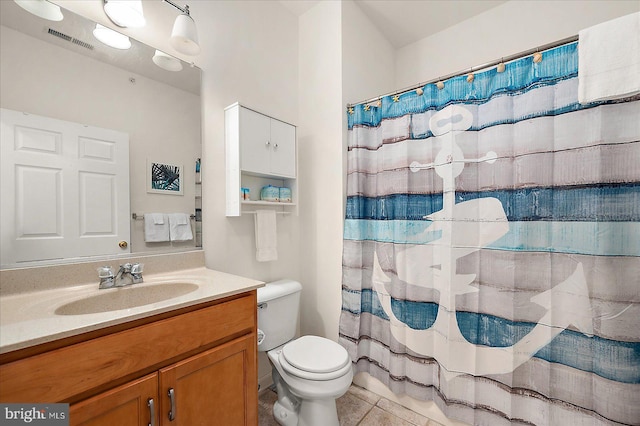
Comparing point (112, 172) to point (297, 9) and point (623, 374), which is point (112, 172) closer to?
point (297, 9)

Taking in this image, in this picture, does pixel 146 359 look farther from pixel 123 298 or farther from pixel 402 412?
pixel 402 412

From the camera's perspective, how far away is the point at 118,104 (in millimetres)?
1212

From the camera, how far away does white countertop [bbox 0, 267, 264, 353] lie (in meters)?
0.67

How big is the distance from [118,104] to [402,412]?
2.25 meters

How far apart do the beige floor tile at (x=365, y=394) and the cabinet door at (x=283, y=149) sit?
1515mm

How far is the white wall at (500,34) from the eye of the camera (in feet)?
5.47

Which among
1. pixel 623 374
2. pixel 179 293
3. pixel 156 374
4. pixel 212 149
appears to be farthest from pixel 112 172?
pixel 623 374

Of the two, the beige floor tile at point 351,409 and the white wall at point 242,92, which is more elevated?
the white wall at point 242,92

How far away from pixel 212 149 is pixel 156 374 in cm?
112

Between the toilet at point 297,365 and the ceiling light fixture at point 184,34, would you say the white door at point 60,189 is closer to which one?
the ceiling light fixture at point 184,34

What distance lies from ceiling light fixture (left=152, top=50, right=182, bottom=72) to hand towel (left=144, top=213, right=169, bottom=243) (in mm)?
761

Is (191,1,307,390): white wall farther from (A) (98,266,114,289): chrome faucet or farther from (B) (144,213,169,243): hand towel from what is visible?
(A) (98,266,114,289): chrome faucet

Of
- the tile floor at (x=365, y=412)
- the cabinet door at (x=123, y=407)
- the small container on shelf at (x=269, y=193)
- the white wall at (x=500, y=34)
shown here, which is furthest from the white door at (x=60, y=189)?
the white wall at (x=500, y=34)

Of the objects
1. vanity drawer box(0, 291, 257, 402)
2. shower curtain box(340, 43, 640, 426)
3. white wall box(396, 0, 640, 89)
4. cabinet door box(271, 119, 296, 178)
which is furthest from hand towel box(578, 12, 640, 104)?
vanity drawer box(0, 291, 257, 402)
